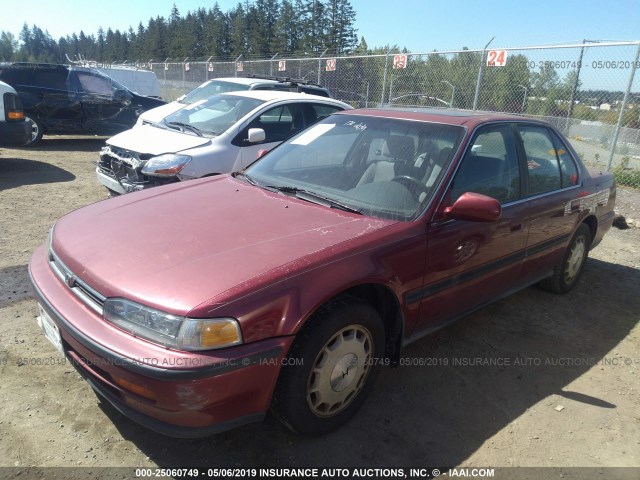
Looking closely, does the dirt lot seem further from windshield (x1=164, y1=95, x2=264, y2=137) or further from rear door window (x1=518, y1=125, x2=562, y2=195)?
windshield (x1=164, y1=95, x2=264, y2=137)

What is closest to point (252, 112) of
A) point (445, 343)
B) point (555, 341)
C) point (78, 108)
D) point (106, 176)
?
point (106, 176)

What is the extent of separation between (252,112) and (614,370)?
480 centimetres

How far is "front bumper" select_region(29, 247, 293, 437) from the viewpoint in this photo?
186 centimetres

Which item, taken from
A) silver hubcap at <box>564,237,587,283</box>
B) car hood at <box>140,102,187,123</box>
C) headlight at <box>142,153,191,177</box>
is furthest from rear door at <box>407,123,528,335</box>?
car hood at <box>140,102,187,123</box>

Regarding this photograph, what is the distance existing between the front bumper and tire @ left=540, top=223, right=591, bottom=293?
10.6 feet

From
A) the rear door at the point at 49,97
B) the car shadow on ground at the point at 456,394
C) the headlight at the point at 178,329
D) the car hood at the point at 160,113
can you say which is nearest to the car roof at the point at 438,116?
the car shadow on ground at the point at 456,394

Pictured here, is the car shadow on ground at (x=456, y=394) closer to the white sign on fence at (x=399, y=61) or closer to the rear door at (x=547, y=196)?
the rear door at (x=547, y=196)

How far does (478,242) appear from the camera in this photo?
3027 mm

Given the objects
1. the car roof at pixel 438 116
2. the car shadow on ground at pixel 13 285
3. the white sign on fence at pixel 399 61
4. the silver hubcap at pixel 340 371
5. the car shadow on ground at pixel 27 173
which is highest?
the white sign on fence at pixel 399 61

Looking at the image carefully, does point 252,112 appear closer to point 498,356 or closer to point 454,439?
point 498,356

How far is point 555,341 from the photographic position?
12.0 ft

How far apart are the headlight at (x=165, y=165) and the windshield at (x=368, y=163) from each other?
6.48ft

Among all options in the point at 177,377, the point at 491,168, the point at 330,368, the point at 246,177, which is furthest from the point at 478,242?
the point at 177,377

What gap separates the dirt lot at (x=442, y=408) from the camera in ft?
7.60
